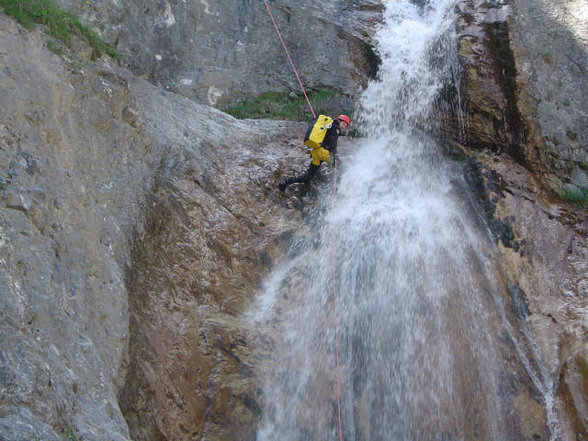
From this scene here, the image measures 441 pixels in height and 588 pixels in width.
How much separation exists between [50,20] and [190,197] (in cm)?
293

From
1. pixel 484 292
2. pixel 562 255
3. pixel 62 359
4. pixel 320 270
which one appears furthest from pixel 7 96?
pixel 562 255

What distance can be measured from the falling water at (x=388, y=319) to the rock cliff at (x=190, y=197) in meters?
0.39

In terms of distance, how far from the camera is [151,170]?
7363mm

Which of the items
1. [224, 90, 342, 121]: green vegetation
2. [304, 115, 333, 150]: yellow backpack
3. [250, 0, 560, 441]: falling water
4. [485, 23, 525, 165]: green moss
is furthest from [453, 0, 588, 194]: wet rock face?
[304, 115, 333, 150]: yellow backpack

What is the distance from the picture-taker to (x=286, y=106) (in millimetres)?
11070

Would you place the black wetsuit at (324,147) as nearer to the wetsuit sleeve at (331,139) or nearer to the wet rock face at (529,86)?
the wetsuit sleeve at (331,139)

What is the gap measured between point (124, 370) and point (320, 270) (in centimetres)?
315

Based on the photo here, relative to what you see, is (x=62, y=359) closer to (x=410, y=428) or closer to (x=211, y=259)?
(x=211, y=259)

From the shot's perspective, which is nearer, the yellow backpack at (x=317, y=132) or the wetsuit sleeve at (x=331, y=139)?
the yellow backpack at (x=317, y=132)

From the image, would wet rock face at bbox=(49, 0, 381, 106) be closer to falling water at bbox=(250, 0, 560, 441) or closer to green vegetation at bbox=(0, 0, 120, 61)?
green vegetation at bbox=(0, 0, 120, 61)

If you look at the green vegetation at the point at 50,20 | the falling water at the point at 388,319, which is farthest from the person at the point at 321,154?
the green vegetation at the point at 50,20

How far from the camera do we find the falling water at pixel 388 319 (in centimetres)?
671

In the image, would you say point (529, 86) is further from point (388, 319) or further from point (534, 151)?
point (388, 319)

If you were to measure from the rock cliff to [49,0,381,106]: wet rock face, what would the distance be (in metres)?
0.04
